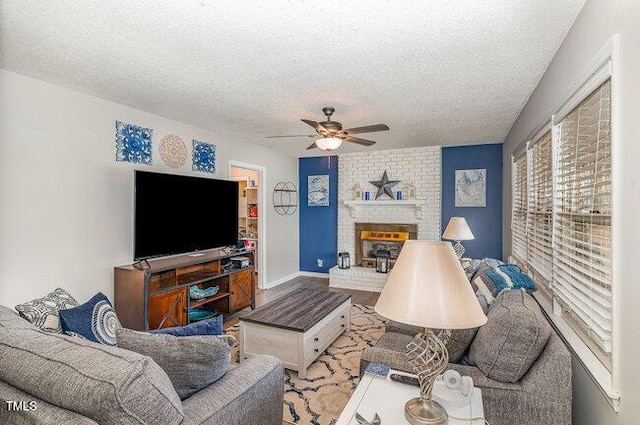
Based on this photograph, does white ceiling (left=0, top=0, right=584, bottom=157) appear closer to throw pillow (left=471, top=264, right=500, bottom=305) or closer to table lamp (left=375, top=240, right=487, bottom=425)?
table lamp (left=375, top=240, right=487, bottom=425)

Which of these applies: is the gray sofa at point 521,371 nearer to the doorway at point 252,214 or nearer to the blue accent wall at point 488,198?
the blue accent wall at point 488,198

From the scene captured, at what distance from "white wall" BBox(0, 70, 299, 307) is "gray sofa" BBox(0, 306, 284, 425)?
177 cm

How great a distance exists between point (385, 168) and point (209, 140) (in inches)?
124

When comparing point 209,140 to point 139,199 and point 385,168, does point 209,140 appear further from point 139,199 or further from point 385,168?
point 385,168

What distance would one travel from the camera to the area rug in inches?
86.1

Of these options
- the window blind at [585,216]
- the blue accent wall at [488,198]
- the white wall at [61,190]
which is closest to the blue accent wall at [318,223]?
the blue accent wall at [488,198]

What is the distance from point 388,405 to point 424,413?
0.61 feet

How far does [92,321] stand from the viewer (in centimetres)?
204

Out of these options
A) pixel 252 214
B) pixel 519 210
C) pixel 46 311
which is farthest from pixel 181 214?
pixel 519 210

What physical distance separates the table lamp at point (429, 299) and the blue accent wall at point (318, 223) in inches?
205

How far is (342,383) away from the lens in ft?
8.40

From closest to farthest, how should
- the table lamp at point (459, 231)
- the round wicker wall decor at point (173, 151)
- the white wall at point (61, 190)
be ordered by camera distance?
the white wall at point (61, 190) < the round wicker wall decor at point (173, 151) < the table lamp at point (459, 231)

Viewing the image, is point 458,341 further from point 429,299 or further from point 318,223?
point 318,223

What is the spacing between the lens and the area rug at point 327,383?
7.18 ft
